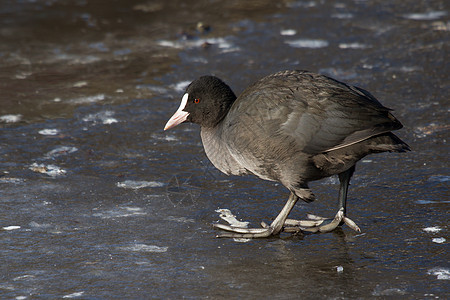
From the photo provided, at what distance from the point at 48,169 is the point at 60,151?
41 cm

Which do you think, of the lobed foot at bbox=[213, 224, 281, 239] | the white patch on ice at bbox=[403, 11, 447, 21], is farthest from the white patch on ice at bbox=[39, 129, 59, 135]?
the white patch on ice at bbox=[403, 11, 447, 21]

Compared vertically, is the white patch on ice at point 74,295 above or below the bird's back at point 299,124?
below

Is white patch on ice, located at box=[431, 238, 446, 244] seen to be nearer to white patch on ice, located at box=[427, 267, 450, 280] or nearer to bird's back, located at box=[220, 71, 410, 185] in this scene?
white patch on ice, located at box=[427, 267, 450, 280]

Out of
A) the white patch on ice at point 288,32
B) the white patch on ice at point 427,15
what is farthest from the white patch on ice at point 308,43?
the white patch on ice at point 427,15

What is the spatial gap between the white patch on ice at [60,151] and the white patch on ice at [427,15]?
5728mm

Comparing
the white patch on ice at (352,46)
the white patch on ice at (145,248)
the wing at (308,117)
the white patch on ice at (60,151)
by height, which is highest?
the wing at (308,117)

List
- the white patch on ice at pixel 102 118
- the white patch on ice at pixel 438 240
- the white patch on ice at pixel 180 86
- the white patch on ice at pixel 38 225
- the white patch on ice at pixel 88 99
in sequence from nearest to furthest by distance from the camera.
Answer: the white patch on ice at pixel 438 240 → the white patch on ice at pixel 38 225 → the white patch on ice at pixel 102 118 → the white patch on ice at pixel 88 99 → the white patch on ice at pixel 180 86

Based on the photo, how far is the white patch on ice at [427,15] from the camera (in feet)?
31.8

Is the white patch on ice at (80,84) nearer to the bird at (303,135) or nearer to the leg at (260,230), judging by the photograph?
the bird at (303,135)

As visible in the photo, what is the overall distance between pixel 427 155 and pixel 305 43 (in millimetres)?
3579

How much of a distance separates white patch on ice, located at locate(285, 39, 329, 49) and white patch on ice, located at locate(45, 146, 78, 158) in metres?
3.84

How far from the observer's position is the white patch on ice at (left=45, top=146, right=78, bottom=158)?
20.3 ft

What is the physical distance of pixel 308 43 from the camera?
9.08 metres

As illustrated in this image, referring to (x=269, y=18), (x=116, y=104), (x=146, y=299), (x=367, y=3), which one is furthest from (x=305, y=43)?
(x=146, y=299)
